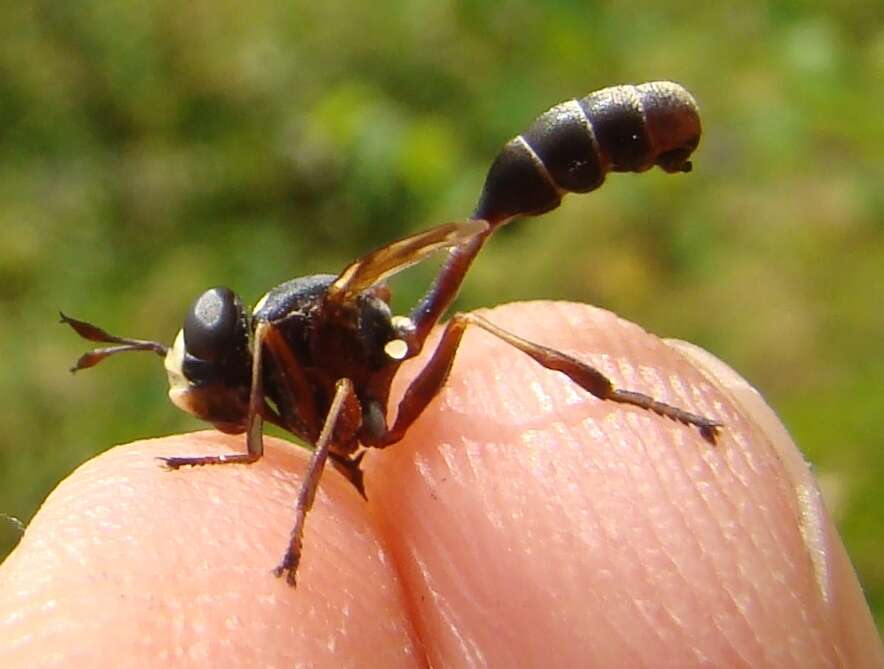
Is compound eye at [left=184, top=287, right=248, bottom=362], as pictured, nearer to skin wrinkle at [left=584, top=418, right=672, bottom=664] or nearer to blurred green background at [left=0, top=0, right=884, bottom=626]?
skin wrinkle at [left=584, top=418, right=672, bottom=664]

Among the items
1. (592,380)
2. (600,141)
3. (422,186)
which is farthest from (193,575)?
(422,186)

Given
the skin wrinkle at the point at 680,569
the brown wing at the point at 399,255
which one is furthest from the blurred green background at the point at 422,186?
the brown wing at the point at 399,255

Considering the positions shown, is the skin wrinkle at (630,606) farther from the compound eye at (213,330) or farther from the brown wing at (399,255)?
the compound eye at (213,330)

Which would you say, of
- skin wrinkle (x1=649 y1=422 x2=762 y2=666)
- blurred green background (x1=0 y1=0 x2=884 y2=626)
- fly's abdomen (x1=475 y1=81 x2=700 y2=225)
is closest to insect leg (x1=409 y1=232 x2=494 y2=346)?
fly's abdomen (x1=475 y1=81 x2=700 y2=225)

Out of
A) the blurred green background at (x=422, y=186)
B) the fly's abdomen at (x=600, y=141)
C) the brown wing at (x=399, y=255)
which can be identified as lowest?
the blurred green background at (x=422, y=186)

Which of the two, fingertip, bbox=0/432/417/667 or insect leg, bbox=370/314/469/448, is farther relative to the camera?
insect leg, bbox=370/314/469/448

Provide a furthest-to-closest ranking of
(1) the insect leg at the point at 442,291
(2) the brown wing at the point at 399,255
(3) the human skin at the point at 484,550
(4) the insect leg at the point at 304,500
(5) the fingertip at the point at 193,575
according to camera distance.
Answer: (1) the insect leg at the point at 442,291, (2) the brown wing at the point at 399,255, (4) the insect leg at the point at 304,500, (3) the human skin at the point at 484,550, (5) the fingertip at the point at 193,575

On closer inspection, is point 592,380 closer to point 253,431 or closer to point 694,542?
point 694,542

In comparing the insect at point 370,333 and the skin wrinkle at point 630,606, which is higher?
the insect at point 370,333
